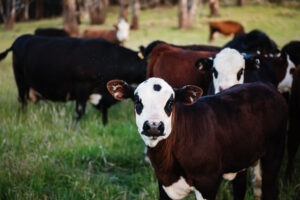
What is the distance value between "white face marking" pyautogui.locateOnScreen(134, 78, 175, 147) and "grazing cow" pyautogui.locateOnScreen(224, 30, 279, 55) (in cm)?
350

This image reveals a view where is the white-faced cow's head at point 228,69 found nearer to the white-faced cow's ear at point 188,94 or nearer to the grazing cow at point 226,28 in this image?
the white-faced cow's ear at point 188,94

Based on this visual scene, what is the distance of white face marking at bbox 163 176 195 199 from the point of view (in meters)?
2.87

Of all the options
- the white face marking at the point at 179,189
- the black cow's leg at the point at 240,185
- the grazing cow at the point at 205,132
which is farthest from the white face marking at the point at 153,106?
the black cow's leg at the point at 240,185

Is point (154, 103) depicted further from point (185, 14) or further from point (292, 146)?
point (185, 14)

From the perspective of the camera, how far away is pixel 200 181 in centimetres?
279

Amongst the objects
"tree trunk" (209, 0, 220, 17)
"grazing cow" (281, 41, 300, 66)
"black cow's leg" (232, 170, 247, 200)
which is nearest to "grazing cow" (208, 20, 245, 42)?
"tree trunk" (209, 0, 220, 17)

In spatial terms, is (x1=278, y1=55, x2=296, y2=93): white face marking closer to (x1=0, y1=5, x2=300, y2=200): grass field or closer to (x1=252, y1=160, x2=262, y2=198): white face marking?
(x1=0, y1=5, x2=300, y2=200): grass field

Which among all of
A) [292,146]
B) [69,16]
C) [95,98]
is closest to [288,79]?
[292,146]

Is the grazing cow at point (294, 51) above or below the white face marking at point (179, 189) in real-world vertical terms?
above

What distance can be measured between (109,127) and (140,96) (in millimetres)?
3182

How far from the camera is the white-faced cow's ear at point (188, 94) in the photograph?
2.92 meters

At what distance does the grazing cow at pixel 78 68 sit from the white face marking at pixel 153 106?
3.60m

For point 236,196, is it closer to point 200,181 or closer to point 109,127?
point 200,181

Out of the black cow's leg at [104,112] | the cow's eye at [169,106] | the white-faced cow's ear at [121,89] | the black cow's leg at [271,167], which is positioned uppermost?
the white-faced cow's ear at [121,89]
